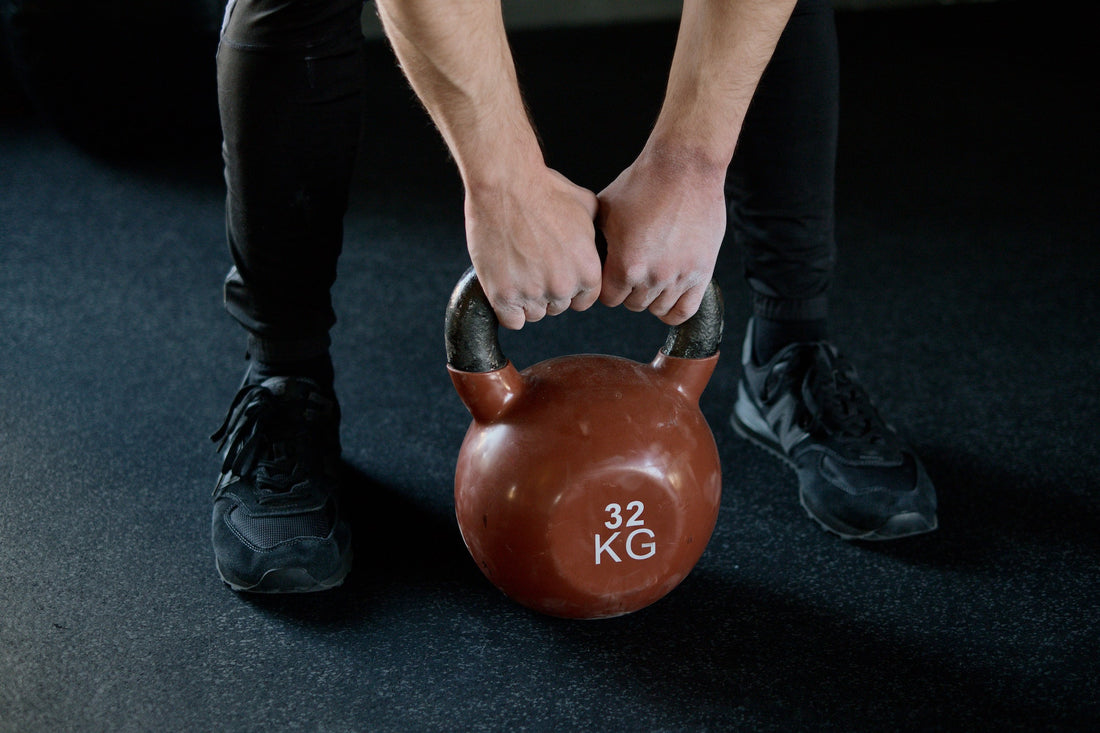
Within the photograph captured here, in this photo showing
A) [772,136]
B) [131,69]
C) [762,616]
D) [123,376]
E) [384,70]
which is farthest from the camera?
[384,70]

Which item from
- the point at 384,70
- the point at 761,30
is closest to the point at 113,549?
the point at 761,30

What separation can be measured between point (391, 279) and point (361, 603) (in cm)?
84

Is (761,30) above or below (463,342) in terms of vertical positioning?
above

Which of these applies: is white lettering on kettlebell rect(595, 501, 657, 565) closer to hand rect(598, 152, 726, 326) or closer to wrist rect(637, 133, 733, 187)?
hand rect(598, 152, 726, 326)

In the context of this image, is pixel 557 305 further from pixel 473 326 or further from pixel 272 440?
pixel 272 440

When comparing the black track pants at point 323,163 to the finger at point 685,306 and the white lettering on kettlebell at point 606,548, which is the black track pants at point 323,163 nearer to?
the finger at point 685,306

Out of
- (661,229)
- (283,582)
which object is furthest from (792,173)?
(283,582)

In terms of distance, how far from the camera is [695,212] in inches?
34.1

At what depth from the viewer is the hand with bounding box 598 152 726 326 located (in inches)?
Answer: 33.5

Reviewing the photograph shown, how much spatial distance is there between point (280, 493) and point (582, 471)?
0.40 m

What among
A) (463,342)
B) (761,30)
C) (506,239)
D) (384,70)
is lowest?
(384,70)

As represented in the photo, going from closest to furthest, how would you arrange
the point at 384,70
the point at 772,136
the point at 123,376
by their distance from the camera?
the point at 772,136
the point at 123,376
the point at 384,70

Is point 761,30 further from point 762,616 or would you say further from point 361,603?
point 361,603

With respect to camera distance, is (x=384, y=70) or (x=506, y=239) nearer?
(x=506, y=239)
